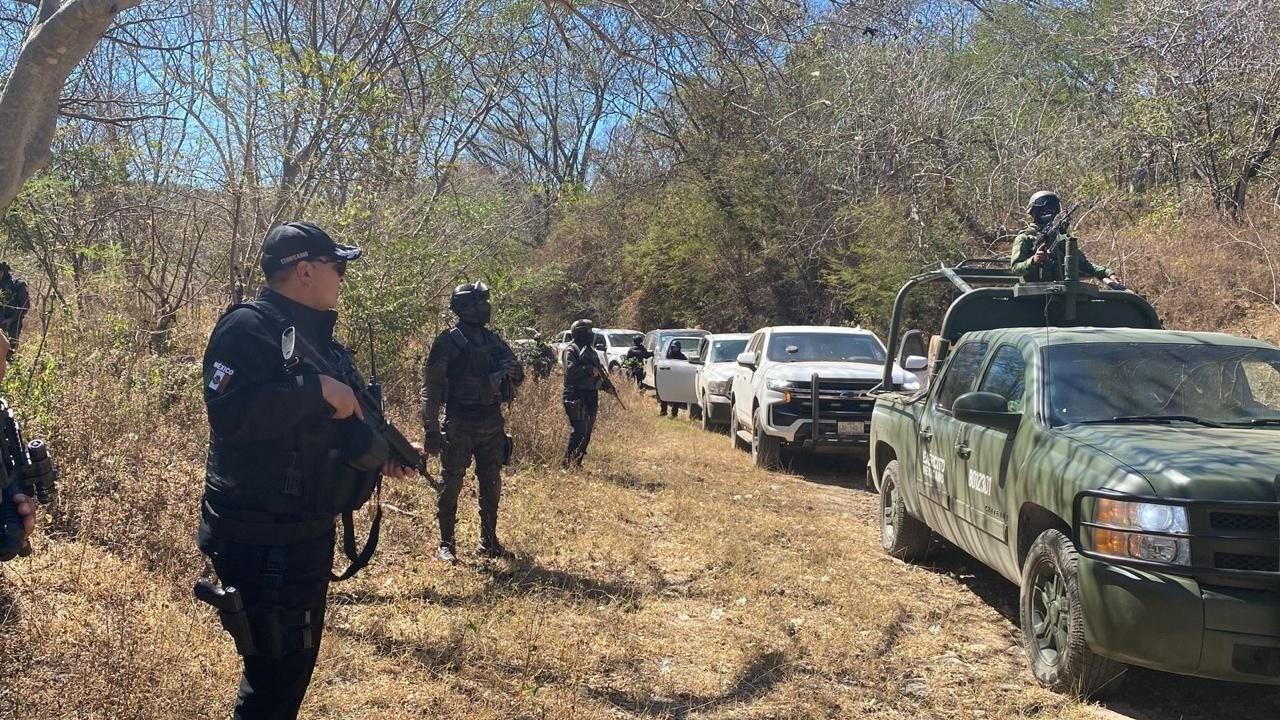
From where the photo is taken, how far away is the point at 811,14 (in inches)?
223

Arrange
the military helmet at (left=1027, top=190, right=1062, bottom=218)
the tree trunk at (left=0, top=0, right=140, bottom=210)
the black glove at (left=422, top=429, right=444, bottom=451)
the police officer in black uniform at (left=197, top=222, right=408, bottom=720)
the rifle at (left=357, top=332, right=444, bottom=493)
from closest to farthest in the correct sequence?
1. the police officer in black uniform at (left=197, top=222, right=408, bottom=720)
2. the rifle at (left=357, top=332, right=444, bottom=493)
3. the tree trunk at (left=0, top=0, right=140, bottom=210)
4. the black glove at (left=422, top=429, right=444, bottom=451)
5. the military helmet at (left=1027, top=190, right=1062, bottom=218)

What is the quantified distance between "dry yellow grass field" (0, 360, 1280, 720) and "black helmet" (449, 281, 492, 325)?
157cm

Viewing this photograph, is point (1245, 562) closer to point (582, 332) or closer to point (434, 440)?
point (434, 440)

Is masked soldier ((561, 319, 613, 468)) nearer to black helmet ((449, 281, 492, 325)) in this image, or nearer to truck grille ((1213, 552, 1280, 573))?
black helmet ((449, 281, 492, 325))

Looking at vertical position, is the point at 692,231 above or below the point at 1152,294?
above

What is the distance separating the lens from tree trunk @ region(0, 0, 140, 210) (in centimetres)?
345

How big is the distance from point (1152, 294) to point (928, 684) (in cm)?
1116

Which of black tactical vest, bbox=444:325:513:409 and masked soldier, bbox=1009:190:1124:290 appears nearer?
black tactical vest, bbox=444:325:513:409

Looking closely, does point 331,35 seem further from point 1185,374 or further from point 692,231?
point 692,231

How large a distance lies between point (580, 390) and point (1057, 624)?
625cm

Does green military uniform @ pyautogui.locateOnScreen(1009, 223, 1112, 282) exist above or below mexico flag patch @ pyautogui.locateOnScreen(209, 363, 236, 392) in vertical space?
above

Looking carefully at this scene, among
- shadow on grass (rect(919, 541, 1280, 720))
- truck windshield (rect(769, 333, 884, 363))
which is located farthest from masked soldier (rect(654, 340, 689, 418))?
shadow on grass (rect(919, 541, 1280, 720))

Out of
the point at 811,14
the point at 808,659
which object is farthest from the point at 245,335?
the point at 811,14

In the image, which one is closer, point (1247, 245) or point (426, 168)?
point (426, 168)
